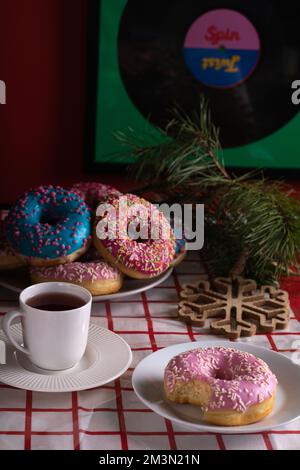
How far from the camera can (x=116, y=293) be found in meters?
1.16

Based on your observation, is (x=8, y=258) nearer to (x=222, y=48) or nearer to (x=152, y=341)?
(x=152, y=341)

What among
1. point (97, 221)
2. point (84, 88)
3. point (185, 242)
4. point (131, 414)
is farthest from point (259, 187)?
point (131, 414)

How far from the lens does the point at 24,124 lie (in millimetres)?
1553

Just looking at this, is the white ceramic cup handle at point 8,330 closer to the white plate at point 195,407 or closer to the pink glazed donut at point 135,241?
the white plate at point 195,407

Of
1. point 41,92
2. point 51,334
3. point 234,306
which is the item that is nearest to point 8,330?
point 51,334

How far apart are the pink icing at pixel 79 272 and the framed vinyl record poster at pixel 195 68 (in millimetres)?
424

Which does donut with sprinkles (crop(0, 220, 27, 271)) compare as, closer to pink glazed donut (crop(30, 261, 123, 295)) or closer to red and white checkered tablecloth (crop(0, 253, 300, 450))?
pink glazed donut (crop(30, 261, 123, 295))

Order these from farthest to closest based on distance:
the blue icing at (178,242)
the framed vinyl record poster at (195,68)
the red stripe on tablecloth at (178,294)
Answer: the framed vinyl record poster at (195,68)
the blue icing at (178,242)
the red stripe on tablecloth at (178,294)

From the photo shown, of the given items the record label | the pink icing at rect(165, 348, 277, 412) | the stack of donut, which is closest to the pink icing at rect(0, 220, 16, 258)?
the stack of donut

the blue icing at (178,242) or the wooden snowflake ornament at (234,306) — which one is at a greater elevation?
the blue icing at (178,242)

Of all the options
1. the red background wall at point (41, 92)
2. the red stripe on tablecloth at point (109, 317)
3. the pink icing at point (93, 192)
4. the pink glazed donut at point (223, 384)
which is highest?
the red background wall at point (41, 92)

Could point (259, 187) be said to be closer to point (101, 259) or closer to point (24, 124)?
point (101, 259)

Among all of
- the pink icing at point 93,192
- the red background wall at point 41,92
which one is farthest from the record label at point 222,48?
the pink icing at point 93,192

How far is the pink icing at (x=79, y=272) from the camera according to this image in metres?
1.13
